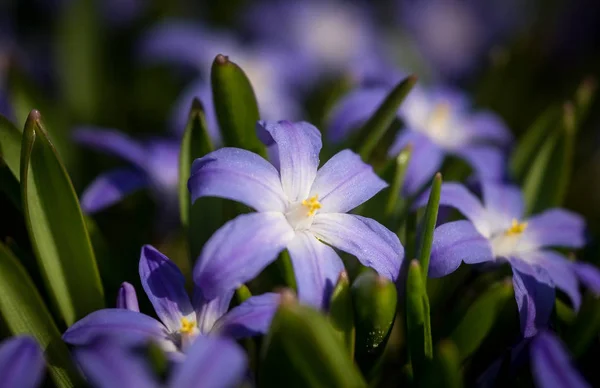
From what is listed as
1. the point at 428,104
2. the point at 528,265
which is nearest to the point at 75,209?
the point at 528,265

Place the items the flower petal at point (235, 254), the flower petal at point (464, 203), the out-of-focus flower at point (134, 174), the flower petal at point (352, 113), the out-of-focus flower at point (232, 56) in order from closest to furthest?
the flower petal at point (235, 254) → the flower petal at point (464, 203) → the out-of-focus flower at point (134, 174) → the flower petal at point (352, 113) → the out-of-focus flower at point (232, 56)

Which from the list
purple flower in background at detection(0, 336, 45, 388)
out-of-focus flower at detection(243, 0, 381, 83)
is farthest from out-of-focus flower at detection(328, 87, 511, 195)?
purple flower in background at detection(0, 336, 45, 388)

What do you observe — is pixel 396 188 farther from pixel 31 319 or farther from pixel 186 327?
pixel 31 319

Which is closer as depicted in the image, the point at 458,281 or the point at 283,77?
the point at 458,281

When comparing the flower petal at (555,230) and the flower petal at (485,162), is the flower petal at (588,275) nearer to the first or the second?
the flower petal at (555,230)

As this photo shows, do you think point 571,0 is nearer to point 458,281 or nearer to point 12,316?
point 458,281

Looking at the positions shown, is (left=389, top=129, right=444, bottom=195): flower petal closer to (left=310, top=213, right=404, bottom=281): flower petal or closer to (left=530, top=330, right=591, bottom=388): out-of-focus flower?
(left=310, top=213, right=404, bottom=281): flower petal

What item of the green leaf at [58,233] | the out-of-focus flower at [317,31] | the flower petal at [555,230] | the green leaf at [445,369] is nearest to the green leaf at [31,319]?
the green leaf at [58,233]
